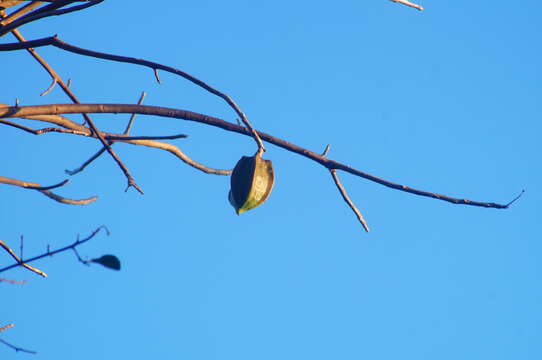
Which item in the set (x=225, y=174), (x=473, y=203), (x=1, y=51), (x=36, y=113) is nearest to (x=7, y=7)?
(x=1, y=51)

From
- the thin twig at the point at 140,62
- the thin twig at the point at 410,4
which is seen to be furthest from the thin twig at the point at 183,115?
the thin twig at the point at 410,4

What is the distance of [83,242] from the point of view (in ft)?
6.84

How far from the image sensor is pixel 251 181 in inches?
96.7

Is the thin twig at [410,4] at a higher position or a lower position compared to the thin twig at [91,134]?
higher

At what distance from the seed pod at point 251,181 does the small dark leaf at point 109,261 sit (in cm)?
74

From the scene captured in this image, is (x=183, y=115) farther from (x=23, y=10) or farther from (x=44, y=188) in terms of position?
(x=23, y=10)

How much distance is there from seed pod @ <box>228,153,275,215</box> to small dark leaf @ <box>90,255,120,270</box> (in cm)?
74

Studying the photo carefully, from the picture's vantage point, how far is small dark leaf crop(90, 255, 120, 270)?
1.81m

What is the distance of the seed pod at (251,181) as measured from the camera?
2461 millimetres

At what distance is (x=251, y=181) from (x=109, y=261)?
75cm

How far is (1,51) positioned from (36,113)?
0.81 ft

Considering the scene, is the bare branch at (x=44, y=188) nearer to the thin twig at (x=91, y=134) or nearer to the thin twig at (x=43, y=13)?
the thin twig at (x=91, y=134)

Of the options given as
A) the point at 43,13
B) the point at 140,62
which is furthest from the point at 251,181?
the point at 43,13

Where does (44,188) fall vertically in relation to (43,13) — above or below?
below
